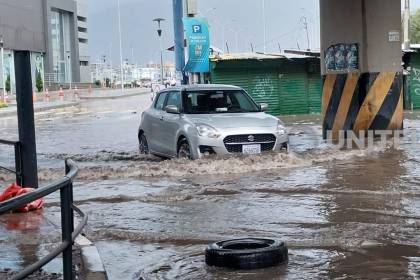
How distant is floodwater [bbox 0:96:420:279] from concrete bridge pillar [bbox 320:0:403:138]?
6.23ft

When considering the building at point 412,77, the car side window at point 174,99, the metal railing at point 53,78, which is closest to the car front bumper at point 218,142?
the car side window at point 174,99

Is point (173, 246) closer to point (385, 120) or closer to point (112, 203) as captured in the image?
point (112, 203)

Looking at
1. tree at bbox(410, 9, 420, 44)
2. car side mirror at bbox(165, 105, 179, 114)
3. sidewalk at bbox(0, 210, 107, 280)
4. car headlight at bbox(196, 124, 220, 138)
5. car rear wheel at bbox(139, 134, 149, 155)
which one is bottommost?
sidewalk at bbox(0, 210, 107, 280)

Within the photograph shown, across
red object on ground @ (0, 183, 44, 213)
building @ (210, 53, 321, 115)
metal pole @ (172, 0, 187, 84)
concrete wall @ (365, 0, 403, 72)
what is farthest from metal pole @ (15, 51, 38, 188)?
building @ (210, 53, 321, 115)

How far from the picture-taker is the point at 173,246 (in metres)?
6.37

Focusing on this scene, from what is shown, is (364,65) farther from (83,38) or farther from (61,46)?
(83,38)

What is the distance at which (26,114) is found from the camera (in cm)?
813

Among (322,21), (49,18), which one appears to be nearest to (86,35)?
(49,18)

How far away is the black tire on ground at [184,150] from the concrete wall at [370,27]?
6027mm

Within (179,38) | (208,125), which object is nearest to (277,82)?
(179,38)

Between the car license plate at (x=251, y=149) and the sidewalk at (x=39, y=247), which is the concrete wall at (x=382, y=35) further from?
the sidewalk at (x=39, y=247)

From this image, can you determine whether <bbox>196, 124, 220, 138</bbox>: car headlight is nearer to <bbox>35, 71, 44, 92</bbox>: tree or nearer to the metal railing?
<bbox>35, 71, 44, 92</bbox>: tree

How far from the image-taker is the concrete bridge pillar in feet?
51.8

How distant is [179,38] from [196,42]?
1716mm
